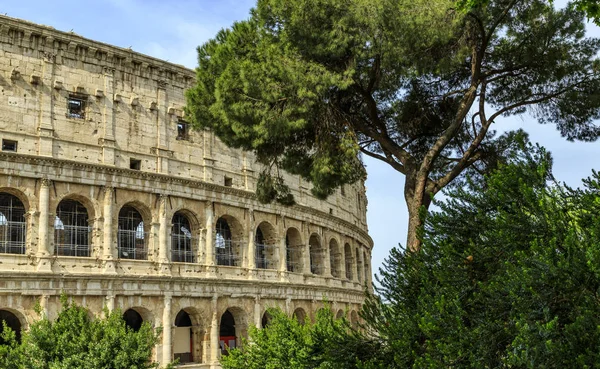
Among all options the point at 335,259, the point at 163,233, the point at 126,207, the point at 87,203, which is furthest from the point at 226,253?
the point at 335,259

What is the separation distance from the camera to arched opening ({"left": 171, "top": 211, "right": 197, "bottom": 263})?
84.8ft

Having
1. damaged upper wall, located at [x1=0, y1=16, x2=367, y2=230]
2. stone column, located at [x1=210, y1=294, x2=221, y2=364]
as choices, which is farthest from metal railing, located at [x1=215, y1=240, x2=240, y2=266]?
damaged upper wall, located at [x1=0, y1=16, x2=367, y2=230]

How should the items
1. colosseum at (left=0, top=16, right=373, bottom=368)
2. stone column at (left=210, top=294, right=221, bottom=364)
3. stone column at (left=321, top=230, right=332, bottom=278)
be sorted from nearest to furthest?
1. colosseum at (left=0, top=16, right=373, bottom=368)
2. stone column at (left=210, top=294, right=221, bottom=364)
3. stone column at (left=321, top=230, right=332, bottom=278)

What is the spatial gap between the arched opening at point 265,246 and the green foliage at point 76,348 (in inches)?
485

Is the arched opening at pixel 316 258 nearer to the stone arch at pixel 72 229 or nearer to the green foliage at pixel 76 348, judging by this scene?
the stone arch at pixel 72 229

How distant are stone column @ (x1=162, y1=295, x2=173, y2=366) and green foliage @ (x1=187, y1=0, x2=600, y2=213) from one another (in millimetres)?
11215

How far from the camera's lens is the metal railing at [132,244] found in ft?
80.0

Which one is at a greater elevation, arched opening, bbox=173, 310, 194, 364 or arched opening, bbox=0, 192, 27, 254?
arched opening, bbox=0, 192, 27, 254

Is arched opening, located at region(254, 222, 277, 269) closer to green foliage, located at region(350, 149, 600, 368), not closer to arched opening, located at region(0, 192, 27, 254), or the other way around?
arched opening, located at region(0, 192, 27, 254)

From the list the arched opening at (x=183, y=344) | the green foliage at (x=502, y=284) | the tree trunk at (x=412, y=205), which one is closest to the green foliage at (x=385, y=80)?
the tree trunk at (x=412, y=205)

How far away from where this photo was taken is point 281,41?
1350 centimetres

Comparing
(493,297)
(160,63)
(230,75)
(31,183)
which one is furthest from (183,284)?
(493,297)

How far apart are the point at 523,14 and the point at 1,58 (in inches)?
673

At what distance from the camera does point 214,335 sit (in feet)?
84.7
